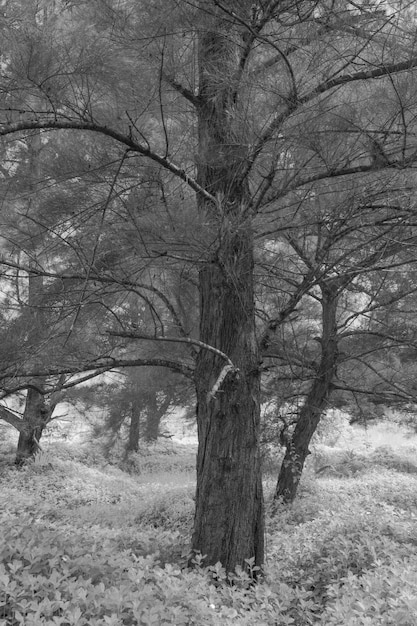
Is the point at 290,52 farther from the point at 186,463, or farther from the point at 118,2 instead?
the point at 186,463

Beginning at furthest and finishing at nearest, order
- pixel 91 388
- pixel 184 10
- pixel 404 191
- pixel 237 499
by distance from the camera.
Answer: pixel 91 388, pixel 237 499, pixel 404 191, pixel 184 10

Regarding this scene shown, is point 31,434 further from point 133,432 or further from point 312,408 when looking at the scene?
point 312,408

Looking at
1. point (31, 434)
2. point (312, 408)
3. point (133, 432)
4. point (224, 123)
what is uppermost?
point (224, 123)

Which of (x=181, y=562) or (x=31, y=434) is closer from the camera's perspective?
(x=181, y=562)

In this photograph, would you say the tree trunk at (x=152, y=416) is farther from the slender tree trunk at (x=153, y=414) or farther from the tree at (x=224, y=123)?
the tree at (x=224, y=123)

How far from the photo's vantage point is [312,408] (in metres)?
7.46

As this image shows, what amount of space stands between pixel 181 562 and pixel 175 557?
169 millimetres

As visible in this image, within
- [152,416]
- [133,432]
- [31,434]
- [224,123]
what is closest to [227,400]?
[224,123]

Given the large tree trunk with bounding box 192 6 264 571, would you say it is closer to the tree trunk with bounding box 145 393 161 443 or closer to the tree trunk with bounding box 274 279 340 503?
the tree trunk with bounding box 274 279 340 503

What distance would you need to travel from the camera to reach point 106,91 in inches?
147

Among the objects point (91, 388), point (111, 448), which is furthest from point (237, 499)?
point (111, 448)

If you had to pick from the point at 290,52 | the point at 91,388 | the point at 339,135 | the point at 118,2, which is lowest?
the point at 91,388

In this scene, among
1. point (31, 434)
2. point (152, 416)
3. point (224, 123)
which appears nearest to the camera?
point (224, 123)

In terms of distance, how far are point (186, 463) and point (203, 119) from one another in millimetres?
13372
